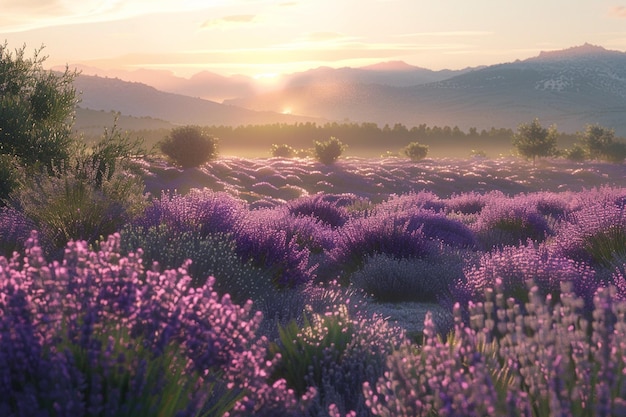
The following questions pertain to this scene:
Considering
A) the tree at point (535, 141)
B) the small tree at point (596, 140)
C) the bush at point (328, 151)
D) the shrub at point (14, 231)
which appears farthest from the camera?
the small tree at point (596, 140)

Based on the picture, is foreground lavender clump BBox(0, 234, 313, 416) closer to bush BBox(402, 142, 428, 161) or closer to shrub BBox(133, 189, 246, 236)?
shrub BBox(133, 189, 246, 236)

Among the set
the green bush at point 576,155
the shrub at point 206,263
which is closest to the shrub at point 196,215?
the shrub at point 206,263

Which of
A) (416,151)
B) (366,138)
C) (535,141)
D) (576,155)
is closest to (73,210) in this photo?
(416,151)

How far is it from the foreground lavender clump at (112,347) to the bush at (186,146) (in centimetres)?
3339

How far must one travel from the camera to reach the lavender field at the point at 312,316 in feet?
10.7

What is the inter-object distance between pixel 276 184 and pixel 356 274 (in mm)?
26808

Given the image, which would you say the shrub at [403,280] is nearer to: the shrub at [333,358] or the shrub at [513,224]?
the shrub at [333,358]

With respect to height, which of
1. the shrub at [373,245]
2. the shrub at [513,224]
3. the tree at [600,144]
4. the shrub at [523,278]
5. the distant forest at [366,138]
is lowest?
the distant forest at [366,138]

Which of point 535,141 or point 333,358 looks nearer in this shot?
point 333,358

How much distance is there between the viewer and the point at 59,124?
582 inches

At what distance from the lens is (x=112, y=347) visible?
10.8ft

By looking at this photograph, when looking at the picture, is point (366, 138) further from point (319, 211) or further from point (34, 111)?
point (34, 111)

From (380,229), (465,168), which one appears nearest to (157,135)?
(465,168)

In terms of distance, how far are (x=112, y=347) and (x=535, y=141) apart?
63890 millimetres
